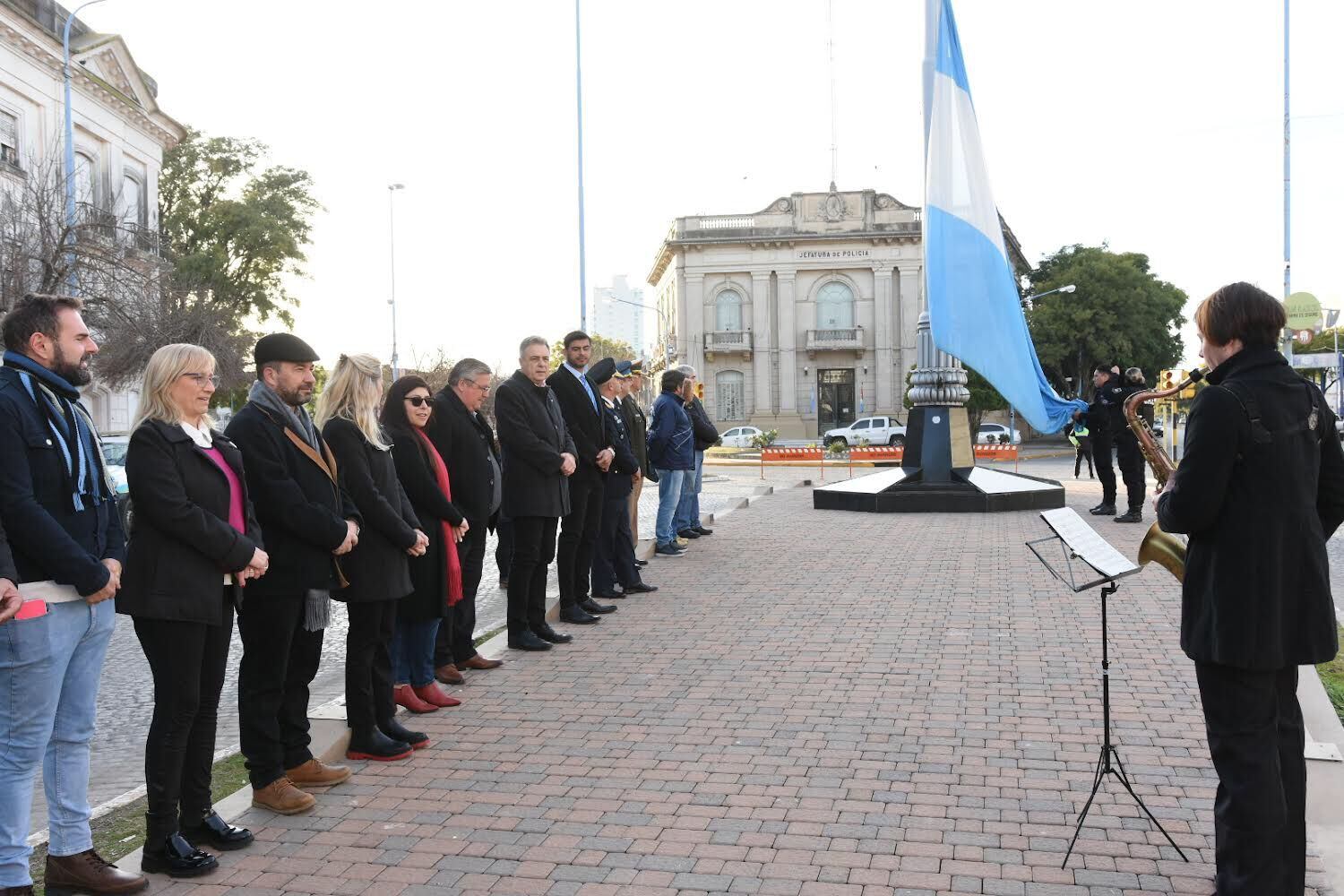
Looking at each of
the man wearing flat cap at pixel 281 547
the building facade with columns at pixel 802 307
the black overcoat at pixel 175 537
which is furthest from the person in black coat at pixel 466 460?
the building facade with columns at pixel 802 307

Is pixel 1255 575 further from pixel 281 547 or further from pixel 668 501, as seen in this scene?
pixel 668 501

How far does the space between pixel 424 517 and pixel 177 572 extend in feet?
6.76

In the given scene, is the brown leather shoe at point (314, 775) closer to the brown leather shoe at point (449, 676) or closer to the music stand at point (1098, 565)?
the brown leather shoe at point (449, 676)

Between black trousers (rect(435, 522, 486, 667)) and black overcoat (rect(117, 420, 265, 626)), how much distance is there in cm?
255

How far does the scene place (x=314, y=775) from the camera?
5.31m

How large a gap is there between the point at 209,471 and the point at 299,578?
2.37 feet

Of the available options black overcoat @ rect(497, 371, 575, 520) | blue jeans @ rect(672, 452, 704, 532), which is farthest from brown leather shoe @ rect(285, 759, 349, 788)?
blue jeans @ rect(672, 452, 704, 532)

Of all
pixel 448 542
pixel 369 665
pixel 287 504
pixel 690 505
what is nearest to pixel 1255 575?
pixel 287 504

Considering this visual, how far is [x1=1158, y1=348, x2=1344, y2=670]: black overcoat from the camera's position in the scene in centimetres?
371

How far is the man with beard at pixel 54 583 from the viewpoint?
3.89m

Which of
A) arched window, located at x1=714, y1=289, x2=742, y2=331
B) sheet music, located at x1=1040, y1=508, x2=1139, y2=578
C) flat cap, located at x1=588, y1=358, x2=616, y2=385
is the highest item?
arched window, located at x1=714, y1=289, x2=742, y2=331

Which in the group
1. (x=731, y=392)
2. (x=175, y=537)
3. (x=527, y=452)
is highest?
(x=731, y=392)

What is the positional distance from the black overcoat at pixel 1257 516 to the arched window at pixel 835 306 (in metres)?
62.8

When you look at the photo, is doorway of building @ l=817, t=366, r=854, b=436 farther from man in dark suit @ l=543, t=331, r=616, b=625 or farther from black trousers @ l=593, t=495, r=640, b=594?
man in dark suit @ l=543, t=331, r=616, b=625
